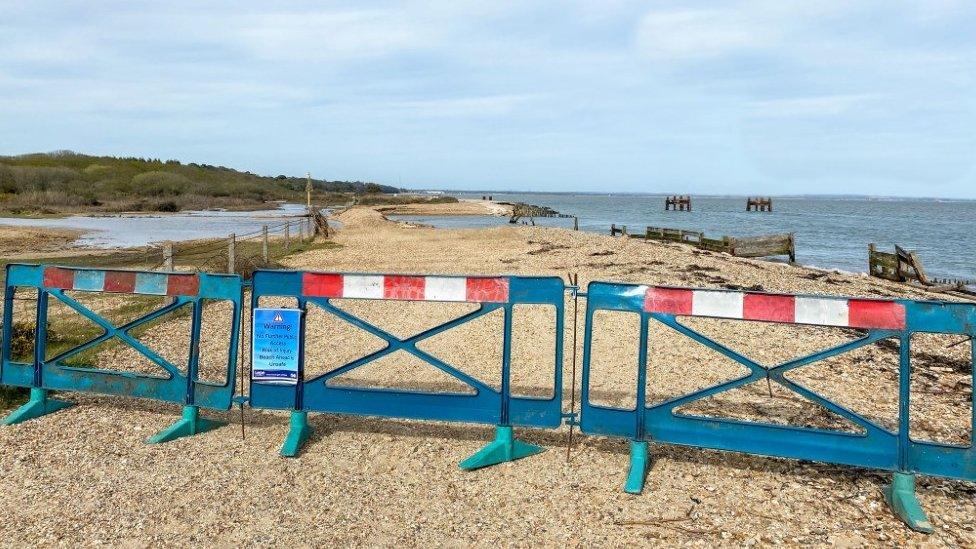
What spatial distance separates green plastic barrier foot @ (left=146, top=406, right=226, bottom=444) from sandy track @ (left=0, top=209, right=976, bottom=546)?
0.35ft

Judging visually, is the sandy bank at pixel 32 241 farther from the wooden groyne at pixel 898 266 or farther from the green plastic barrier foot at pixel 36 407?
the wooden groyne at pixel 898 266

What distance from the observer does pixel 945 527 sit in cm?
408

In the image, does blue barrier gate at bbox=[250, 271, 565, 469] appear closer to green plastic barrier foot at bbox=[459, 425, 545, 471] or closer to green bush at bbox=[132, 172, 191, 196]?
green plastic barrier foot at bbox=[459, 425, 545, 471]

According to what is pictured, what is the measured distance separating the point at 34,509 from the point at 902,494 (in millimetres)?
5632

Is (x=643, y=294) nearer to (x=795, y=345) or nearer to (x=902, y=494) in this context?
(x=902, y=494)

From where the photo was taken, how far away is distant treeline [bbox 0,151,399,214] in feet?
219

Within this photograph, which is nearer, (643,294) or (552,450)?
(643,294)

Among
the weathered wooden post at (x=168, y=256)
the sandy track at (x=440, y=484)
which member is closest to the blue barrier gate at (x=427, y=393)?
the sandy track at (x=440, y=484)

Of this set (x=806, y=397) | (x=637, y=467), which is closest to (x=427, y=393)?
(x=637, y=467)

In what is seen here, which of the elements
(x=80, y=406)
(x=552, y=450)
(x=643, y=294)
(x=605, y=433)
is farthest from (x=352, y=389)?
(x=80, y=406)

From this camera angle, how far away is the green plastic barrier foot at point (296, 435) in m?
5.16

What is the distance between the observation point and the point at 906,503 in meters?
4.19

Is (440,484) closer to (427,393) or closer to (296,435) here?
(427,393)

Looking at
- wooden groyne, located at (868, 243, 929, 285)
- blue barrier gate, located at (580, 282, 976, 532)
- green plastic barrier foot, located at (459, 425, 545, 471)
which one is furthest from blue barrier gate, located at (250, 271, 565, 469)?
wooden groyne, located at (868, 243, 929, 285)
